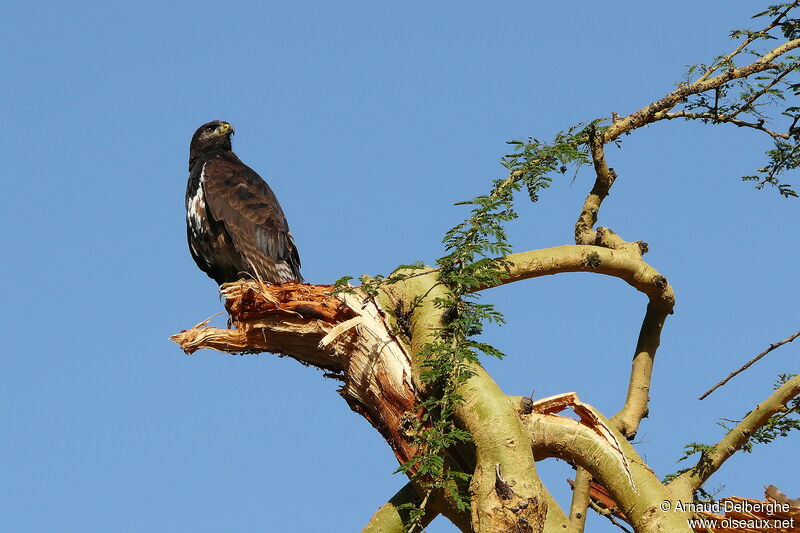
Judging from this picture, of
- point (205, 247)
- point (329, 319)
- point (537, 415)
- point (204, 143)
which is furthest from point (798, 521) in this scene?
point (204, 143)

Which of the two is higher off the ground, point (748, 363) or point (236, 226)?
point (236, 226)

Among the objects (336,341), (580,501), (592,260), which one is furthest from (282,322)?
(580,501)

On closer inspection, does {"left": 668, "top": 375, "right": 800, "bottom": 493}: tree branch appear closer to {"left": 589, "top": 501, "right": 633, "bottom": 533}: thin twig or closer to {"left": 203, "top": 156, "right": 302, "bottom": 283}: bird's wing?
{"left": 589, "top": 501, "right": 633, "bottom": 533}: thin twig

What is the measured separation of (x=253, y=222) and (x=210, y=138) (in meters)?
1.98

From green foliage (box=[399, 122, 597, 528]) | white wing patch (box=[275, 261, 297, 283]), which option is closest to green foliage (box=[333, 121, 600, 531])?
green foliage (box=[399, 122, 597, 528])

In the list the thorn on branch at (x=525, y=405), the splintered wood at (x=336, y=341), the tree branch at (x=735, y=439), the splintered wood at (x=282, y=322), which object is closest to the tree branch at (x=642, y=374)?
the tree branch at (x=735, y=439)

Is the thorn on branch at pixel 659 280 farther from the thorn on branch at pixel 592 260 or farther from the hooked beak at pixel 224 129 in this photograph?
→ the hooked beak at pixel 224 129

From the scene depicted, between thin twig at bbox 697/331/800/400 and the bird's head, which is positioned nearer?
thin twig at bbox 697/331/800/400

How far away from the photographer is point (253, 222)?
26.6ft

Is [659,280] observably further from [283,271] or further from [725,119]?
[283,271]

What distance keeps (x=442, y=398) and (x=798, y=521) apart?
217 cm

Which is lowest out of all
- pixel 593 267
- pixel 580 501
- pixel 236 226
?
pixel 580 501

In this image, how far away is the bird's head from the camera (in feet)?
31.5

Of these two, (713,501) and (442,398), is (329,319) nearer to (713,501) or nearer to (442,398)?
(442,398)
